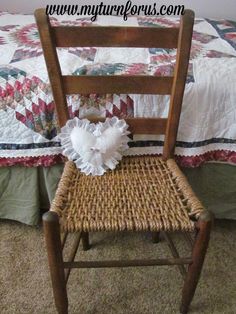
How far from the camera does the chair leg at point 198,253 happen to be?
773 mm

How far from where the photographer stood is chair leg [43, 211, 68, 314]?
2.46 feet

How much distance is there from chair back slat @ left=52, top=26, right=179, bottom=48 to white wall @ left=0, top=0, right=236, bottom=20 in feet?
4.40

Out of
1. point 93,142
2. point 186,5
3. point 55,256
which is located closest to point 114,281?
point 55,256

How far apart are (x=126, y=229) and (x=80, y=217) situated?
0.13 metres

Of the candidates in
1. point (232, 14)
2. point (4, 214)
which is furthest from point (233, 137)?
point (232, 14)

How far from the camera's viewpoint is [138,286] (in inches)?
43.1

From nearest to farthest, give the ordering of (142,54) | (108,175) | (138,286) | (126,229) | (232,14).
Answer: (126,229) → (108,175) → (138,286) → (142,54) → (232,14)

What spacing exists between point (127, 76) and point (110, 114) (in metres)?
0.17

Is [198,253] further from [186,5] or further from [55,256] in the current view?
[186,5]

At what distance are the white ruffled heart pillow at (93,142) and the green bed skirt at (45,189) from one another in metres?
0.18

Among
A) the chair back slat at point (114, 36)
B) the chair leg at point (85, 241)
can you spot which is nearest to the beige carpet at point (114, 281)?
the chair leg at point (85, 241)

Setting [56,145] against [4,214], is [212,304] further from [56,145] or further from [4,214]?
[4,214]

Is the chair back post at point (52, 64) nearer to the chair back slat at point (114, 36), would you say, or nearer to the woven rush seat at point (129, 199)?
the chair back slat at point (114, 36)

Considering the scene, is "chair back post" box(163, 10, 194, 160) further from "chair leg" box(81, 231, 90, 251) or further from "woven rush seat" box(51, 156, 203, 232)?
"chair leg" box(81, 231, 90, 251)
